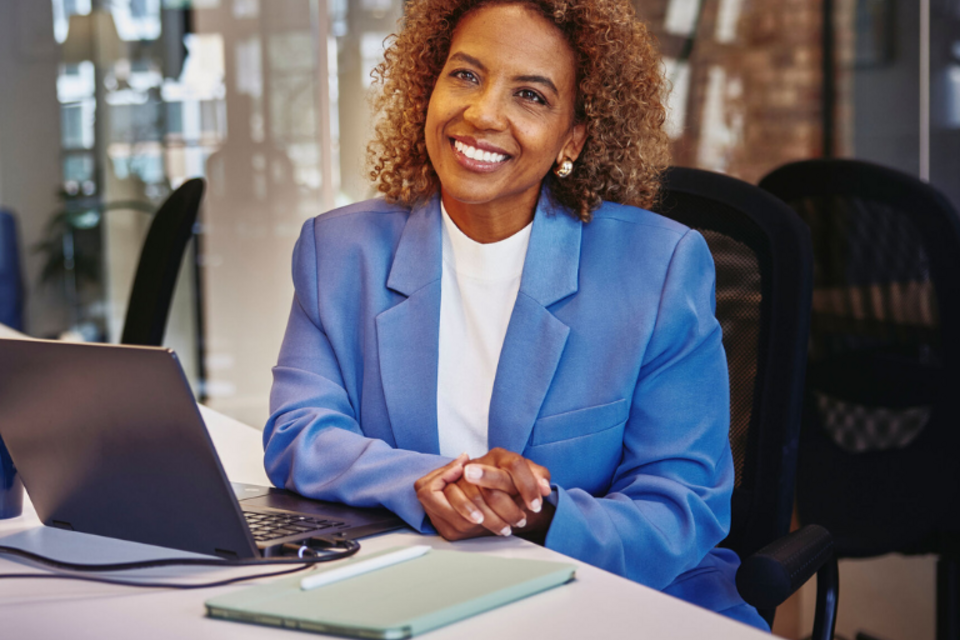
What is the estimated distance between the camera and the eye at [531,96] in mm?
1370

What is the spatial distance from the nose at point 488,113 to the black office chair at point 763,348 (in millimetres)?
357

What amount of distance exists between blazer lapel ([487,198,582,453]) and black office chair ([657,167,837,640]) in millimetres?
263

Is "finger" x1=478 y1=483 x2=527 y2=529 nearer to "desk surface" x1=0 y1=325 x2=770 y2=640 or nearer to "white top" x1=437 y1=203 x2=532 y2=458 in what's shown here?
"desk surface" x1=0 y1=325 x2=770 y2=640

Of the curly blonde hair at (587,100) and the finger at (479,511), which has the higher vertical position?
the curly blonde hair at (587,100)

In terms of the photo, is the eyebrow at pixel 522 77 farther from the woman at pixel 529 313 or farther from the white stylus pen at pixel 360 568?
the white stylus pen at pixel 360 568

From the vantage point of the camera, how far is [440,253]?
137 cm

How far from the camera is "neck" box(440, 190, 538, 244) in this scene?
142 cm

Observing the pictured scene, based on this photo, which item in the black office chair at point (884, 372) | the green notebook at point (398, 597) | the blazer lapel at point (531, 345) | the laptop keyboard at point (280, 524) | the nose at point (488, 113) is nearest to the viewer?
the green notebook at point (398, 597)

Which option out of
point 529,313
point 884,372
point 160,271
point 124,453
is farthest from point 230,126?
point 124,453

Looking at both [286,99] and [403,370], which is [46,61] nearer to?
[286,99]

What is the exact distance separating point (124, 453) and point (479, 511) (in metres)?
0.34

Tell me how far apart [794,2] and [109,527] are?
3.97 metres

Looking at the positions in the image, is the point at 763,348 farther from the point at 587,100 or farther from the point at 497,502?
the point at 497,502

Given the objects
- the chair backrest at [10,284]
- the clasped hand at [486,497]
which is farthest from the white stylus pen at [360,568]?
the chair backrest at [10,284]
